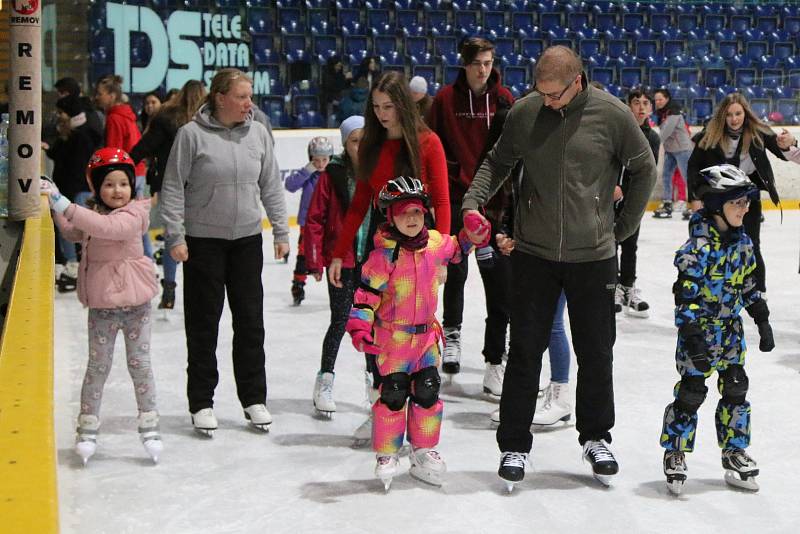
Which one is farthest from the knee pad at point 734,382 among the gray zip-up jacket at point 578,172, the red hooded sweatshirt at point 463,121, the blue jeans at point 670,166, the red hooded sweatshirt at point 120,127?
the blue jeans at point 670,166

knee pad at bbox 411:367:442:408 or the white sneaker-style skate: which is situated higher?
knee pad at bbox 411:367:442:408

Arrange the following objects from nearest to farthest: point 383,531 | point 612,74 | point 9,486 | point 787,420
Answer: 1. point 9,486
2. point 383,531
3. point 787,420
4. point 612,74

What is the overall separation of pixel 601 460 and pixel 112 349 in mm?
1896

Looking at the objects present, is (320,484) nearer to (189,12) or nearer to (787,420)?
(787,420)

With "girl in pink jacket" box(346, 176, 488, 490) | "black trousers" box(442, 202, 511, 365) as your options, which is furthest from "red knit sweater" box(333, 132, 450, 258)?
"black trousers" box(442, 202, 511, 365)

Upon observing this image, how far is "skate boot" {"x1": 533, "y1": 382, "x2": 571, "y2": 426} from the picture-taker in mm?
5031

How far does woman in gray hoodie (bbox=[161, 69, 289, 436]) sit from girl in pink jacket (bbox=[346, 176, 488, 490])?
0.87m

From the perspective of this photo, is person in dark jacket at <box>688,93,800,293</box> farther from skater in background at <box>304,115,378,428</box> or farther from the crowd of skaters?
skater in background at <box>304,115,378,428</box>

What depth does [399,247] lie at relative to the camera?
4.16 meters

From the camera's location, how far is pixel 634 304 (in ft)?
25.5

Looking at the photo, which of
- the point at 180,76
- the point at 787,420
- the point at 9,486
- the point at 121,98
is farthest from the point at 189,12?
the point at 9,486

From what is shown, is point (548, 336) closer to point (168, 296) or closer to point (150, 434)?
point (150, 434)

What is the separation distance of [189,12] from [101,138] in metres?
5.22

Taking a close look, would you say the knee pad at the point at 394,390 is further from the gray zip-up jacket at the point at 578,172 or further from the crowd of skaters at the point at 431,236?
the gray zip-up jacket at the point at 578,172
